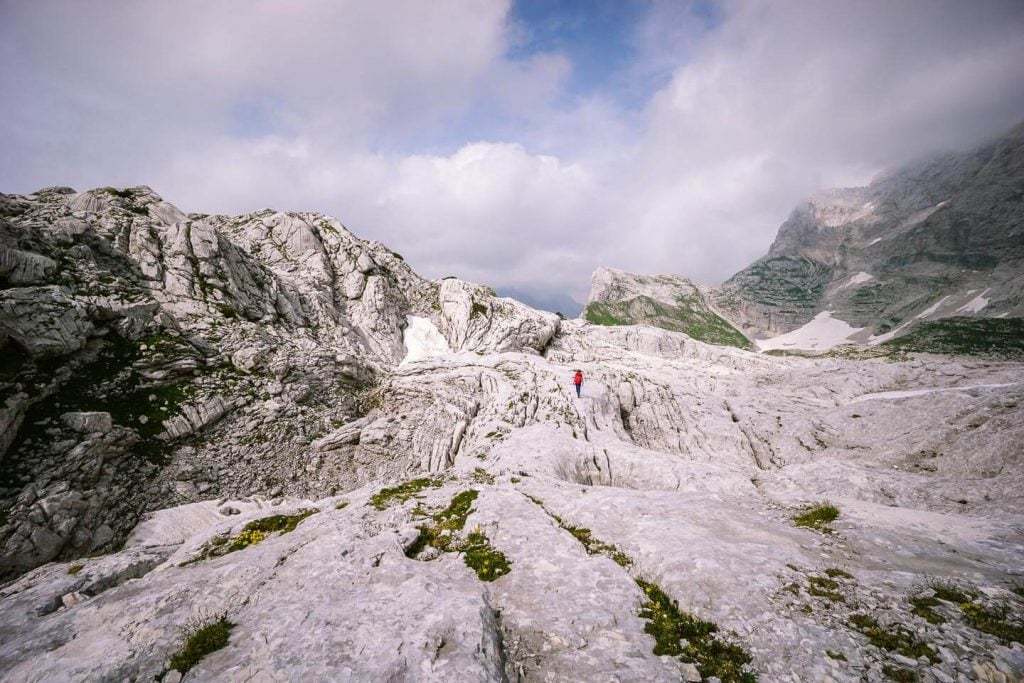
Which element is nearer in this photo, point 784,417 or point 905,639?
point 905,639

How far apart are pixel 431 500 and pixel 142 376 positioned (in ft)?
88.2

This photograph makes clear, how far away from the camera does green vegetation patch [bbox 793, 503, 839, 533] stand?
48.3 ft

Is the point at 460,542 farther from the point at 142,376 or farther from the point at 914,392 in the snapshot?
the point at 914,392

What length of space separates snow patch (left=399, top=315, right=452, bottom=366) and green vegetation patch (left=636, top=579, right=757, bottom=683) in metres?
56.0

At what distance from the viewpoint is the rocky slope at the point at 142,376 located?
21688 millimetres

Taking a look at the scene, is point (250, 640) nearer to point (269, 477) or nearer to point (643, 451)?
point (269, 477)

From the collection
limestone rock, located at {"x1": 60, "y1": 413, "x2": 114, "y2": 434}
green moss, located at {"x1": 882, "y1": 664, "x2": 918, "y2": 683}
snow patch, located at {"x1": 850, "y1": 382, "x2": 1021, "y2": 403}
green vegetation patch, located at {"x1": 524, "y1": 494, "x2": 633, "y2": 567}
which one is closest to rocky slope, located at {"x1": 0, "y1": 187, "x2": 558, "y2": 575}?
limestone rock, located at {"x1": 60, "y1": 413, "x2": 114, "y2": 434}

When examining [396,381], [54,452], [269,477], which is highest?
[396,381]

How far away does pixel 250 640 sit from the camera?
8984mm

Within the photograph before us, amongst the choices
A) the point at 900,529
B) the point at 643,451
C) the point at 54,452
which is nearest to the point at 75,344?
the point at 54,452

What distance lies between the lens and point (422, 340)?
6700cm

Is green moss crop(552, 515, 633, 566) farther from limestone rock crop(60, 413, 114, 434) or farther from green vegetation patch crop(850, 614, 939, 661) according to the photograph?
limestone rock crop(60, 413, 114, 434)

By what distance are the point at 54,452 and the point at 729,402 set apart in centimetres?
5906

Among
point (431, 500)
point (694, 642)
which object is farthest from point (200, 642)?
point (694, 642)
